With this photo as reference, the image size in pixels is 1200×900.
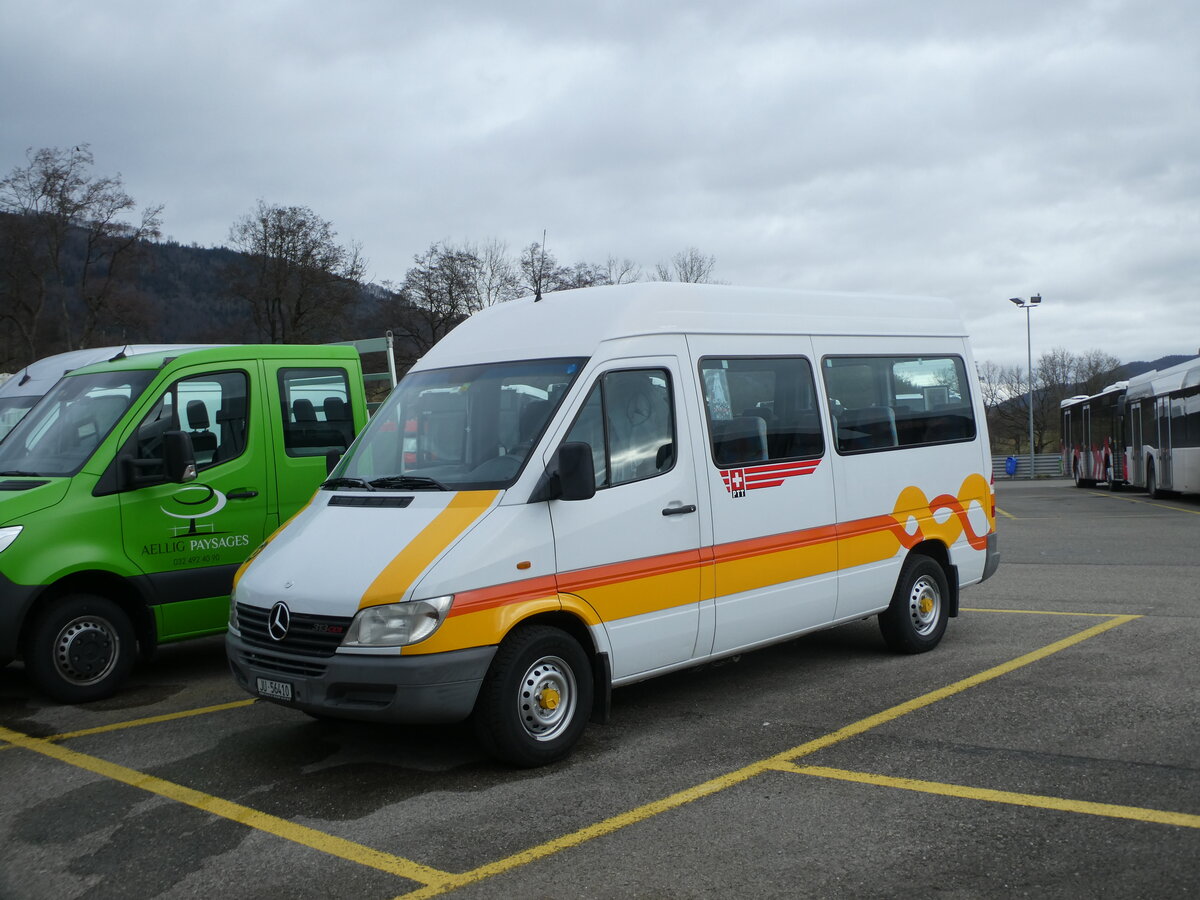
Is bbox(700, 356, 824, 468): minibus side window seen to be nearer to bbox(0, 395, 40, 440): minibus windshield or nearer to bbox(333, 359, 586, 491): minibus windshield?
bbox(333, 359, 586, 491): minibus windshield

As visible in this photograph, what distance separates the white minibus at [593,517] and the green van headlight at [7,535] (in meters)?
1.99

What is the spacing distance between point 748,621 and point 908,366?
8.97ft

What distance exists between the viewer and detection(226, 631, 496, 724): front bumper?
17.5 feet

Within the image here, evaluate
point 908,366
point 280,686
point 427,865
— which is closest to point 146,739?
point 280,686

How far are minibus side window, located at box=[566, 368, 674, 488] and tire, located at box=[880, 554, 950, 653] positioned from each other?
266 cm

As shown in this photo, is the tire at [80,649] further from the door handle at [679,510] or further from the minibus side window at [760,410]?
the minibus side window at [760,410]

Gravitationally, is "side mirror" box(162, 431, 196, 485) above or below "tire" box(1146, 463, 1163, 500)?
above

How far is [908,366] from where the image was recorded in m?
8.52

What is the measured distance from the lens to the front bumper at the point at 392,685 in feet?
17.5

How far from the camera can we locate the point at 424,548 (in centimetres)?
546

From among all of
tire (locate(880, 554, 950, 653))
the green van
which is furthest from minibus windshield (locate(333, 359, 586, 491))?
tire (locate(880, 554, 950, 653))

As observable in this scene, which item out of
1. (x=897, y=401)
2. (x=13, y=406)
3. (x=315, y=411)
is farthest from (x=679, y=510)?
(x=13, y=406)

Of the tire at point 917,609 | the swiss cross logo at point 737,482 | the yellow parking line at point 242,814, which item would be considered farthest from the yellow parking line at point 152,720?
the tire at point 917,609

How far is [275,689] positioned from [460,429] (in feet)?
5.52
